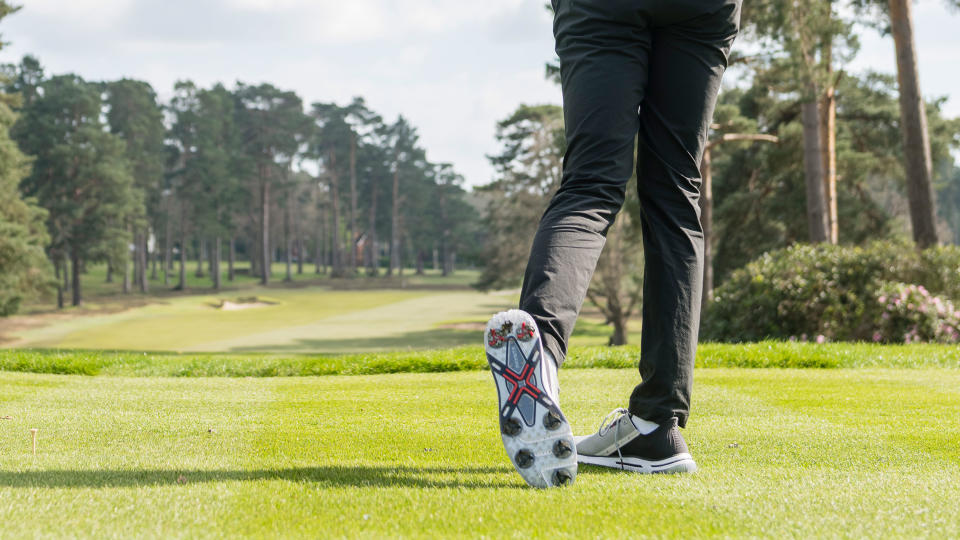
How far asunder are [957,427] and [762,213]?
21.6 meters

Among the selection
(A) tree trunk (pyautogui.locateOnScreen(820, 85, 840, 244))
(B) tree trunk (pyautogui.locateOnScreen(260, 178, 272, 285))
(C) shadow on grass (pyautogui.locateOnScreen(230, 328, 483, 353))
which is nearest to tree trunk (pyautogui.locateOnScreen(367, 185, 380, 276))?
(B) tree trunk (pyautogui.locateOnScreen(260, 178, 272, 285))

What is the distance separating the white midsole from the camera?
75.1 inches

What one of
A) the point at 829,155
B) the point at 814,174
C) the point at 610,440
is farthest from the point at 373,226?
the point at 610,440

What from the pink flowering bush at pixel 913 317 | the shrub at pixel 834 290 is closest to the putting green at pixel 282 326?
the shrub at pixel 834 290

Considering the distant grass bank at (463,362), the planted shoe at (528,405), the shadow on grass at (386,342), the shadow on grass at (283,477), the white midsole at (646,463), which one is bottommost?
the shadow on grass at (386,342)

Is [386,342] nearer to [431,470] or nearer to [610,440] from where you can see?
[610,440]

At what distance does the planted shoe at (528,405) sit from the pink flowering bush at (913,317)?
27.8ft

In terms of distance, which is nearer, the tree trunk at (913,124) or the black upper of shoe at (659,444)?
the black upper of shoe at (659,444)

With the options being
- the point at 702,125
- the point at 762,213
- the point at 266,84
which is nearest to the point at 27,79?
the point at 266,84

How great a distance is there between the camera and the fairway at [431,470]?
1.42 metres

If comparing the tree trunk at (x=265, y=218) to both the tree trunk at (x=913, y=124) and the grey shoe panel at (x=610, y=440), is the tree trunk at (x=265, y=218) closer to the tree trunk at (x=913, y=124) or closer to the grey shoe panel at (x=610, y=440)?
the tree trunk at (x=913, y=124)

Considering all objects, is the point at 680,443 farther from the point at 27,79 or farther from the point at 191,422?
the point at 27,79

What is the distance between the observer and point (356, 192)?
7638cm

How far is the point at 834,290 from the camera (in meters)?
9.54
